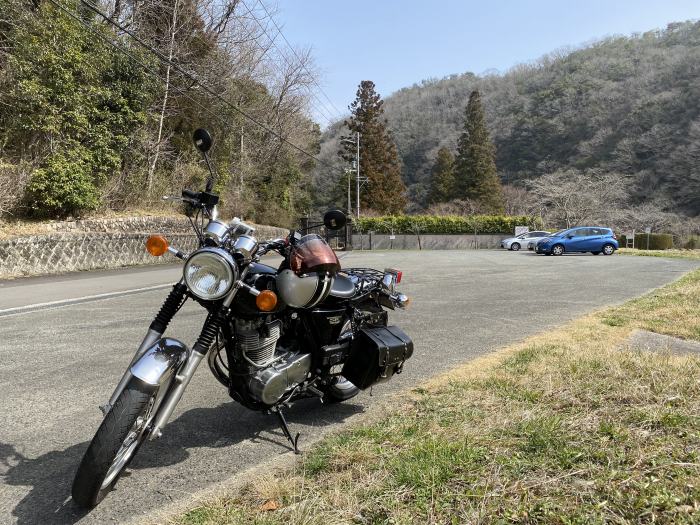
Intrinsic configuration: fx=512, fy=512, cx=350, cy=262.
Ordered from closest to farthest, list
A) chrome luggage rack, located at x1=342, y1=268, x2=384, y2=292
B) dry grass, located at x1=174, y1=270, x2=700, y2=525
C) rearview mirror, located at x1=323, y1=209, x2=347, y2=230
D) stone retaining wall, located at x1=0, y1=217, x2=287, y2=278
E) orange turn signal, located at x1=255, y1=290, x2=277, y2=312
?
dry grass, located at x1=174, y1=270, x2=700, y2=525 < orange turn signal, located at x1=255, y1=290, x2=277, y2=312 < rearview mirror, located at x1=323, y1=209, x2=347, y2=230 < chrome luggage rack, located at x1=342, y1=268, x2=384, y2=292 < stone retaining wall, located at x1=0, y1=217, x2=287, y2=278

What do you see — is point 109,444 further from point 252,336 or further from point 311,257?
point 311,257

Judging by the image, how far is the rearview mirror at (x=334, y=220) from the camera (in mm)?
3237

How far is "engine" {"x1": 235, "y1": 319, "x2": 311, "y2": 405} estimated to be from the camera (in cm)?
291

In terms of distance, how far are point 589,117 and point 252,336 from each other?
73514mm

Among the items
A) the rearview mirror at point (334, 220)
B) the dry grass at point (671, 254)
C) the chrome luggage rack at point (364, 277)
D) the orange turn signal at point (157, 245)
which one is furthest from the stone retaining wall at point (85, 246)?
the dry grass at point (671, 254)

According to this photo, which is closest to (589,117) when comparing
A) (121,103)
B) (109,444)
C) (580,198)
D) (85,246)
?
(580,198)

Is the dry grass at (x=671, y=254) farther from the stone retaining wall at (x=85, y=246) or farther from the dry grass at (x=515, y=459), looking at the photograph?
the dry grass at (x=515, y=459)

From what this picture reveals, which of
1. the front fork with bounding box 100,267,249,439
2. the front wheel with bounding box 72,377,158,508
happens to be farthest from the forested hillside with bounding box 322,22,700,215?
the front wheel with bounding box 72,377,158,508

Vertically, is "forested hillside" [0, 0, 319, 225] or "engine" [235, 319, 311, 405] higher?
"forested hillside" [0, 0, 319, 225]

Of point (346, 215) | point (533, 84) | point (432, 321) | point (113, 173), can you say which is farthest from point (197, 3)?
point (533, 84)

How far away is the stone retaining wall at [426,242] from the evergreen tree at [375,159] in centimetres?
1153

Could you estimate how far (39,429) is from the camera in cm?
346

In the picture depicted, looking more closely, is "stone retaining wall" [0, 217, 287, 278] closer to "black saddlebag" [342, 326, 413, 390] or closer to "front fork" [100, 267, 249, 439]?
"black saddlebag" [342, 326, 413, 390]

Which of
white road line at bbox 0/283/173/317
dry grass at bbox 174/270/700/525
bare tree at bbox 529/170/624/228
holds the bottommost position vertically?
white road line at bbox 0/283/173/317
